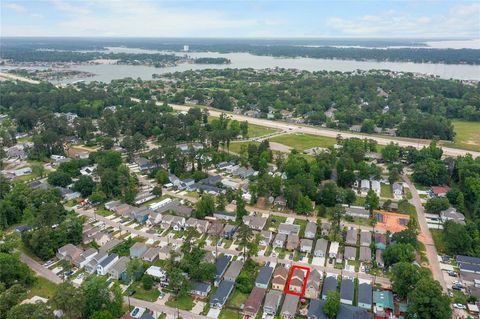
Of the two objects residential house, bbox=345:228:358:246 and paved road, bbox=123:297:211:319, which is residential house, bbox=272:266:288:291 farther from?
residential house, bbox=345:228:358:246

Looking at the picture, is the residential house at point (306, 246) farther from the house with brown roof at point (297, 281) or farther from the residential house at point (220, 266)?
the residential house at point (220, 266)

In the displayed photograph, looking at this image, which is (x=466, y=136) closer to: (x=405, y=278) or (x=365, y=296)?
(x=405, y=278)

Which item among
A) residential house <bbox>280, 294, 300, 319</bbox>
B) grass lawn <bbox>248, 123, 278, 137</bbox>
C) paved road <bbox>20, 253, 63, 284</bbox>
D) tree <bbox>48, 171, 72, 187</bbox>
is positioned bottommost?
paved road <bbox>20, 253, 63, 284</bbox>

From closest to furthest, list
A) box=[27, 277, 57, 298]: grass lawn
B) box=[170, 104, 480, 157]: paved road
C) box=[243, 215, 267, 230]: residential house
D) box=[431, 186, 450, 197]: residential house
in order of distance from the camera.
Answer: box=[27, 277, 57, 298]: grass lawn
box=[243, 215, 267, 230]: residential house
box=[431, 186, 450, 197]: residential house
box=[170, 104, 480, 157]: paved road

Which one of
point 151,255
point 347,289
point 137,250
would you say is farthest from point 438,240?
point 137,250

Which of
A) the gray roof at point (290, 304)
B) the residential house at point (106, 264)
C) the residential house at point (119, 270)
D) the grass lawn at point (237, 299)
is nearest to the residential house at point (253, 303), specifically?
the grass lawn at point (237, 299)

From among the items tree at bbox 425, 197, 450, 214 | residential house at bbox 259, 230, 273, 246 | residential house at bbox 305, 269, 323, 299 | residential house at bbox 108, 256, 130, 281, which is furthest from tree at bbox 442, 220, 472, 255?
residential house at bbox 108, 256, 130, 281
